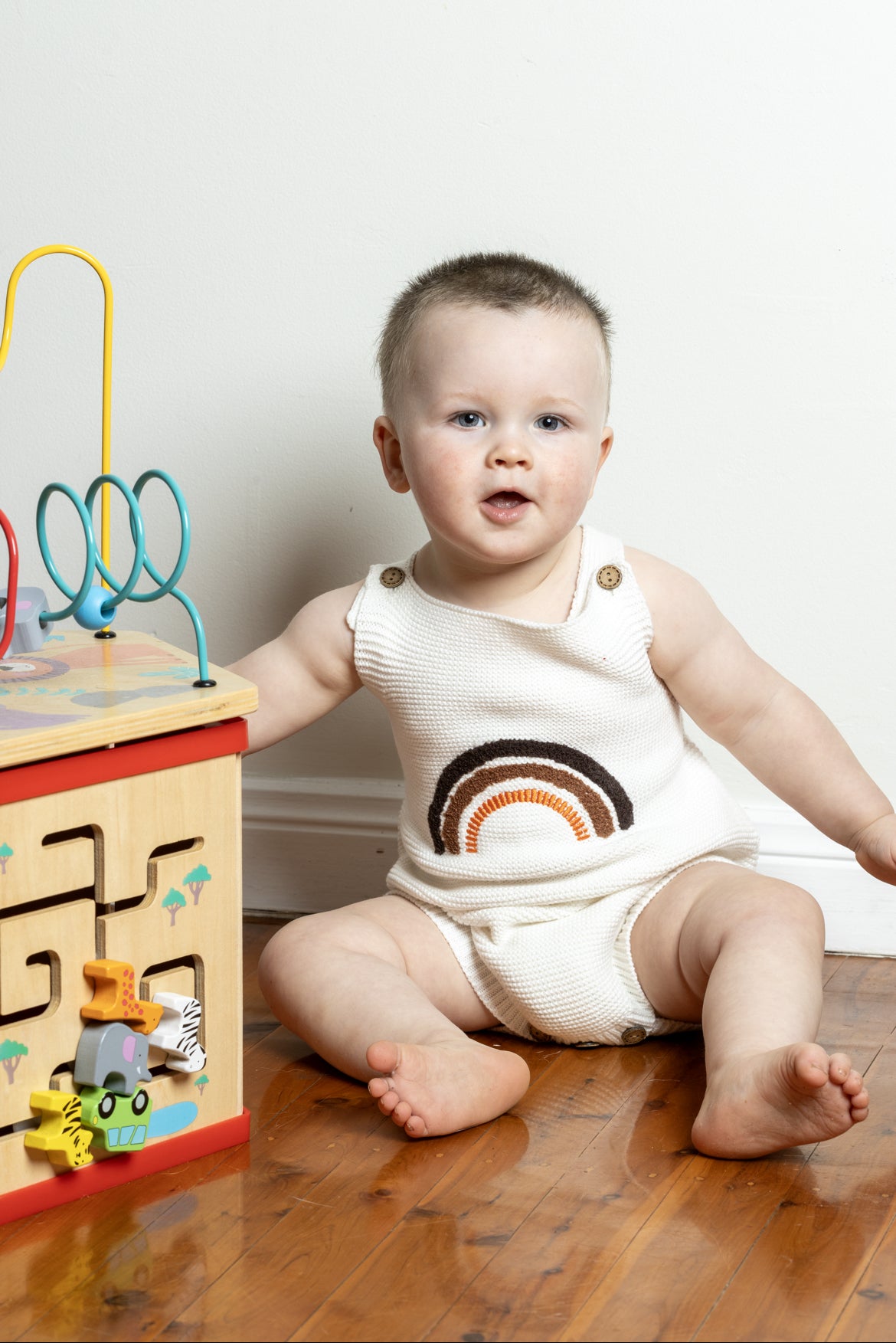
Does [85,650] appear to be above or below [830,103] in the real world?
below

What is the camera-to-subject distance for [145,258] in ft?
4.16

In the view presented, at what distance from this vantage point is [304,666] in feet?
3.58

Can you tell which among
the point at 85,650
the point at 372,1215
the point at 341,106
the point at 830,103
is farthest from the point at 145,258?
the point at 372,1215

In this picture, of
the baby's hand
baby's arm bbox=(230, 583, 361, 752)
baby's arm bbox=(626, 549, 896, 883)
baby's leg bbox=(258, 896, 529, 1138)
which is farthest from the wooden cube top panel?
the baby's hand

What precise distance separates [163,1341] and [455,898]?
1.39 feet

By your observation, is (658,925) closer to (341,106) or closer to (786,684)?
(786,684)

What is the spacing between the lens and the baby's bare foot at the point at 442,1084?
864 mm

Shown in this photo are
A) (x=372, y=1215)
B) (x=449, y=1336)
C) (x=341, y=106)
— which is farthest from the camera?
(x=341, y=106)

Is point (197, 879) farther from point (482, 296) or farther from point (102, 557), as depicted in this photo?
point (482, 296)

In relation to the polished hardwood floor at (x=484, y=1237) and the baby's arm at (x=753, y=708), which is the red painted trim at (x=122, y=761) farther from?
the baby's arm at (x=753, y=708)

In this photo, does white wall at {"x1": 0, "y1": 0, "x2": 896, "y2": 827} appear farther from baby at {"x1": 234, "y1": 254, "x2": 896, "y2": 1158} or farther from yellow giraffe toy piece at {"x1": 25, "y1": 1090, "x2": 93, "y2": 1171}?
yellow giraffe toy piece at {"x1": 25, "y1": 1090, "x2": 93, "y2": 1171}

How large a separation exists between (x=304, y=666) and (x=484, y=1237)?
1.50ft

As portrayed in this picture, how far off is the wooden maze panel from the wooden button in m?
0.32

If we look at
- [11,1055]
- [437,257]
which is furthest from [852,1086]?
[437,257]
